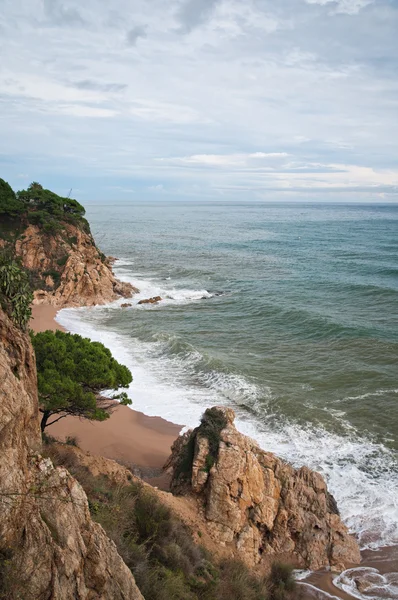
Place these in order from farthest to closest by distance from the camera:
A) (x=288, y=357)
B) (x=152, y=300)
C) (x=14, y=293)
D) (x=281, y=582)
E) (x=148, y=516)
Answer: (x=152, y=300) → (x=288, y=357) → (x=281, y=582) → (x=148, y=516) → (x=14, y=293)

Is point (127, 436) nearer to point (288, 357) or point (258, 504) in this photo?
point (258, 504)

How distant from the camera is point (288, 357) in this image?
27297 millimetres

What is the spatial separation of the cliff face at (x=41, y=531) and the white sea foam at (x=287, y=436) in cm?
983

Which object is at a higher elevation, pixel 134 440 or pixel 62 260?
pixel 62 260

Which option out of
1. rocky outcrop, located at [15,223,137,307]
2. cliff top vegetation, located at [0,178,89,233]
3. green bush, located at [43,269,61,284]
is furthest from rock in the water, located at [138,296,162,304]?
cliff top vegetation, located at [0,178,89,233]

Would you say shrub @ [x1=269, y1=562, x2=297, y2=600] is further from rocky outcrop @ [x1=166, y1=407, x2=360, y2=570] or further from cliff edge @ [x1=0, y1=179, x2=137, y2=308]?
cliff edge @ [x1=0, y1=179, x2=137, y2=308]

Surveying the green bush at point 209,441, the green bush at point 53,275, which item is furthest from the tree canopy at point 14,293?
the green bush at point 53,275

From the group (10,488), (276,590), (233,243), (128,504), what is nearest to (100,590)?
(10,488)

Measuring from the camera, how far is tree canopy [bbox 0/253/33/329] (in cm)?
957

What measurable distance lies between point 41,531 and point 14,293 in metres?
5.35

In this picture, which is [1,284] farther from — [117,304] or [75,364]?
[117,304]

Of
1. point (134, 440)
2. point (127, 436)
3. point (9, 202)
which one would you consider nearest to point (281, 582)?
point (134, 440)

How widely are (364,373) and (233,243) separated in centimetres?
6139

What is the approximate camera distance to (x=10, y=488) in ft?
22.0
